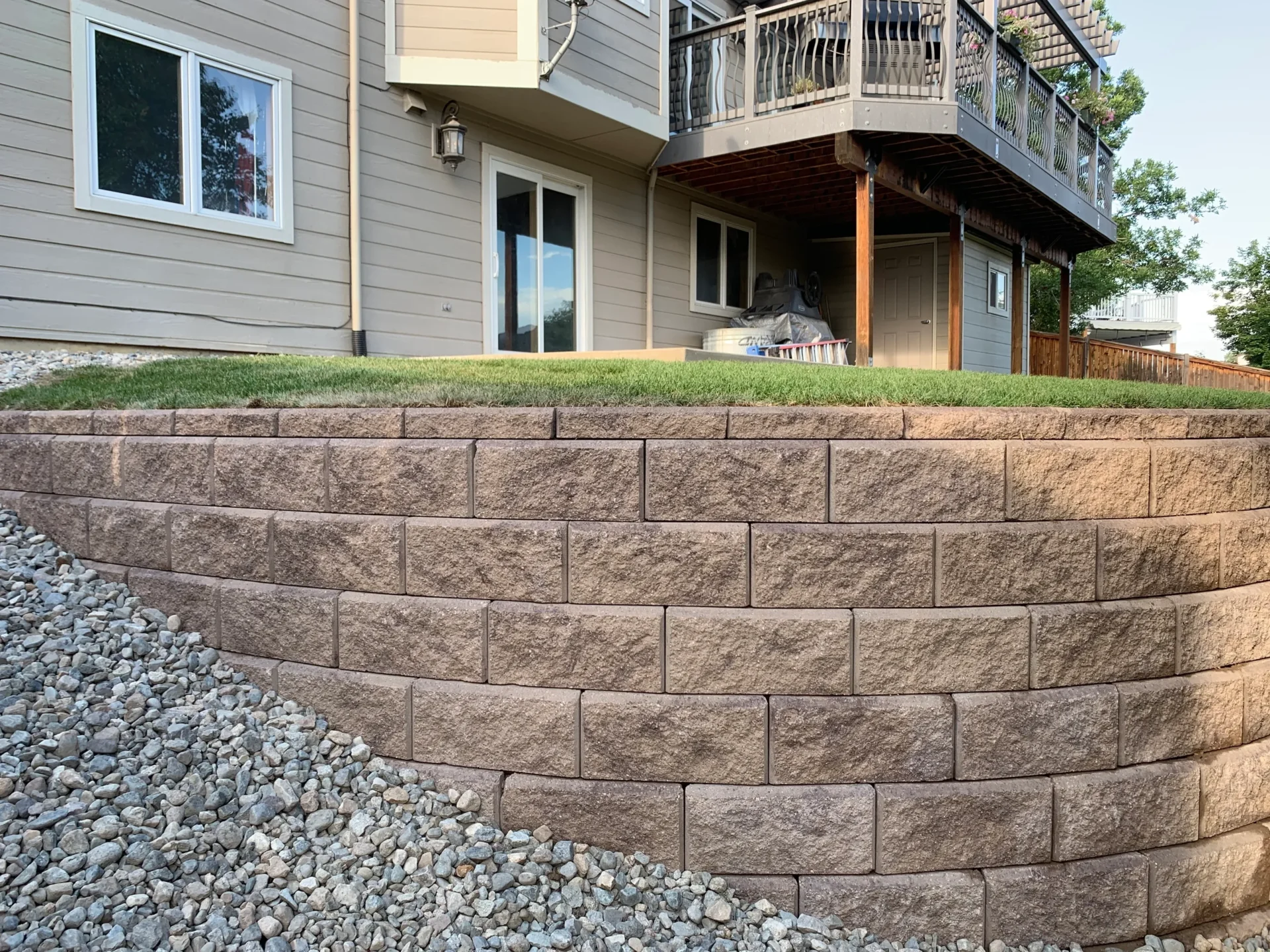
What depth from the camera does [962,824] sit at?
8.91 ft

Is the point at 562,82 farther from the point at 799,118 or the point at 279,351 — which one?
the point at 279,351

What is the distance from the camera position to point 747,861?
268 centimetres

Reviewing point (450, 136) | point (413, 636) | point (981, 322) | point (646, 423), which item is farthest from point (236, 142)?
point (981, 322)

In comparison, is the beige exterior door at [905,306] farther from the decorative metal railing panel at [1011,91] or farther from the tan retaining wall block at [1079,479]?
the tan retaining wall block at [1079,479]

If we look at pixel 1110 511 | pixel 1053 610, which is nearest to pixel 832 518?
pixel 1053 610

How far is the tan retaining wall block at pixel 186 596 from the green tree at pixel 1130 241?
24943mm

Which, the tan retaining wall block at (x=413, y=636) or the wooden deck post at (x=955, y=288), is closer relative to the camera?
the tan retaining wall block at (x=413, y=636)

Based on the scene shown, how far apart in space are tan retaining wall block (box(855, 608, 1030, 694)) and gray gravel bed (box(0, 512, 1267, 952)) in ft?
2.60

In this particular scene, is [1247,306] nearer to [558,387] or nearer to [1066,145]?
[1066,145]

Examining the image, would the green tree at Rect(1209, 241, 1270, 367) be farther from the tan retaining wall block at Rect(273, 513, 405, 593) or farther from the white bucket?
the tan retaining wall block at Rect(273, 513, 405, 593)

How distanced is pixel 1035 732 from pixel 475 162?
6.78m

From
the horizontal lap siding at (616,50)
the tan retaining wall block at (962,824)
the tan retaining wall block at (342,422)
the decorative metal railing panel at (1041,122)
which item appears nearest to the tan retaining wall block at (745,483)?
the tan retaining wall block at (962,824)

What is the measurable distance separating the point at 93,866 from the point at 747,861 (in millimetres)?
1916

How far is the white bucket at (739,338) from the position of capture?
1008cm
